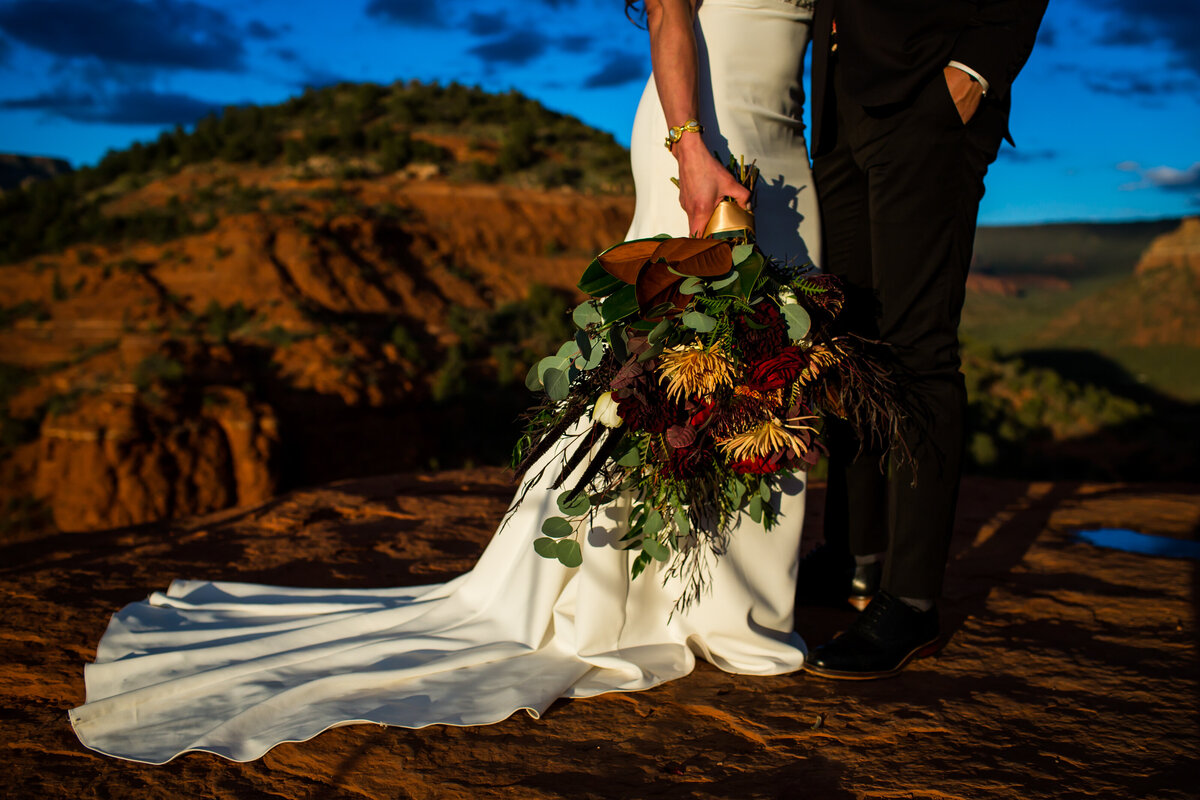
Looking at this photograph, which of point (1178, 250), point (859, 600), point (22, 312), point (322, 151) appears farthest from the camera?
point (1178, 250)

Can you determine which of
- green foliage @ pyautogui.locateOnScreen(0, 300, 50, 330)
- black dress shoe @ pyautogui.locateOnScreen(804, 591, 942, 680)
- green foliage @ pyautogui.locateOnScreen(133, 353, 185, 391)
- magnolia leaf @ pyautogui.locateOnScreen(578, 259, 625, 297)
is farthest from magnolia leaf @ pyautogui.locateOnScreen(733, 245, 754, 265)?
green foliage @ pyautogui.locateOnScreen(0, 300, 50, 330)

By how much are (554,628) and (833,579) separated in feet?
2.81

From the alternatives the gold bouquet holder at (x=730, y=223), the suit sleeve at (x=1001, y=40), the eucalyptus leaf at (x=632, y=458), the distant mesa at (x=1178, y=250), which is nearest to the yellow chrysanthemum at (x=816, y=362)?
the gold bouquet holder at (x=730, y=223)

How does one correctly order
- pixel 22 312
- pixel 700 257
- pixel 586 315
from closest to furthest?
pixel 700 257 < pixel 586 315 < pixel 22 312

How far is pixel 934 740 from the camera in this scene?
1.47 m

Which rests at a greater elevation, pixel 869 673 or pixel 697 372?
pixel 697 372

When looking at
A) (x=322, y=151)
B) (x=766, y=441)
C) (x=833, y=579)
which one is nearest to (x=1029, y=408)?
(x=833, y=579)

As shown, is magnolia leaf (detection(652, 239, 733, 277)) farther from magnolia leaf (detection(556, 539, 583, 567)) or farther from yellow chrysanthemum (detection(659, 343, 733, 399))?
magnolia leaf (detection(556, 539, 583, 567))

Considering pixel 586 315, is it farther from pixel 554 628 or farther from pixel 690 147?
pixel 554 628

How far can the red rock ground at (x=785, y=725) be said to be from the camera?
132 cm

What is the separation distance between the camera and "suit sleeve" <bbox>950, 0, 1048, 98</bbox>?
5.43 feet

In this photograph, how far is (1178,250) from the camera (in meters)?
37.5

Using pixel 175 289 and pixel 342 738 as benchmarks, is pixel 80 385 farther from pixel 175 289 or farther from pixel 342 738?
pixel 342 738

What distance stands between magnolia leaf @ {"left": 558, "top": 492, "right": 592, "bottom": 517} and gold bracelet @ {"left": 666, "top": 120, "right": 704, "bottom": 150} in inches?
31.3
